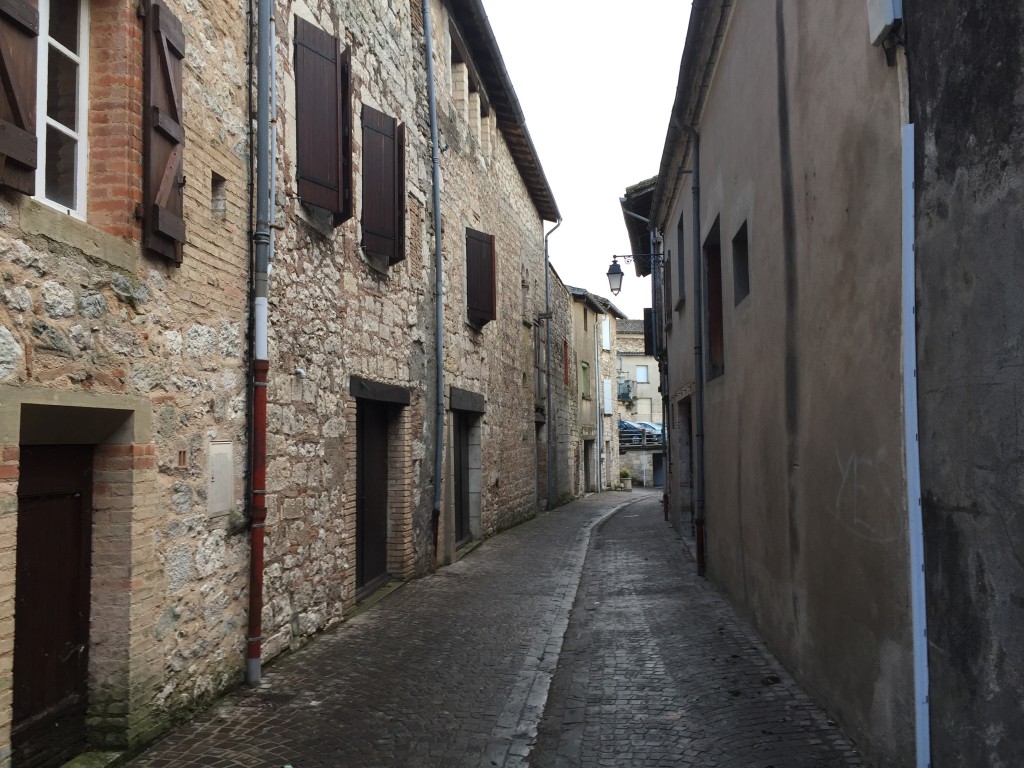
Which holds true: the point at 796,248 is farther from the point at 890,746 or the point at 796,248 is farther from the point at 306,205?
the point at 306,205

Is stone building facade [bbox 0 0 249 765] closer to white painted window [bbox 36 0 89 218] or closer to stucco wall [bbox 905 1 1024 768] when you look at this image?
white painted window [bbox 36 0 89 218]

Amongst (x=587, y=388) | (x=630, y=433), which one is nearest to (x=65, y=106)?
(x=587, y=388)

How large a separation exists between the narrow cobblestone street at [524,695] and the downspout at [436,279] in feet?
5.27

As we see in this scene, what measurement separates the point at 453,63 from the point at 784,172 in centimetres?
772

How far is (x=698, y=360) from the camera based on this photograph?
9445 mm

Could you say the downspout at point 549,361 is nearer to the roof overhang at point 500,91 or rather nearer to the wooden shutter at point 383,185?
the roof overhang at point 500,91

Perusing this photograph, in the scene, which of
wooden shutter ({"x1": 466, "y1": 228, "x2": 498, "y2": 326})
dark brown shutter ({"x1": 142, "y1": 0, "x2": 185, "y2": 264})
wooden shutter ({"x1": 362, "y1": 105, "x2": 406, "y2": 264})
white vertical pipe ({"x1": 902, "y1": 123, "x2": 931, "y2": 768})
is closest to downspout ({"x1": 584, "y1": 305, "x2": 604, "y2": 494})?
wooden shutter ({"x1": 466, "y1": 228, "x2": 498, "y2": 326})

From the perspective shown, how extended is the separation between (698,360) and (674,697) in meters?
5.07

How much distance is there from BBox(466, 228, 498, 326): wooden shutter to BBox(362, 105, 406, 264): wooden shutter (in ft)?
10.5

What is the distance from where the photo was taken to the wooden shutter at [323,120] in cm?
636

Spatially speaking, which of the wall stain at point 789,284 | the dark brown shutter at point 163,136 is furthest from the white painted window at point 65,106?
the wall stain at point 789,284

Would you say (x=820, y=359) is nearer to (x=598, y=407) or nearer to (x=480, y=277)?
(x=480, y=277)

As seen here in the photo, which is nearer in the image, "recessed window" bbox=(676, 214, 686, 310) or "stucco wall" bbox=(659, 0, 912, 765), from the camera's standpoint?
"stucco wall" bbox=(659, 0, 912, 765)

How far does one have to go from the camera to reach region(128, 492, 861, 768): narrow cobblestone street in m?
4.15
